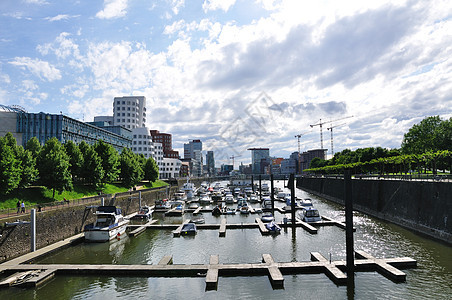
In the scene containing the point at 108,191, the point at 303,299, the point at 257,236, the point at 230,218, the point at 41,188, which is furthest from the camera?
the point at 108,191

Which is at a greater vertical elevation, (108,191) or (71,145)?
(71,145)

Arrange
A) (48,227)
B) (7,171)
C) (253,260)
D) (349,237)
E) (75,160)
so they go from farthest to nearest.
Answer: (75,160), (7,171), (48,227), (253,260), (349,237)

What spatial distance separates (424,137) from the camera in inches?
3691

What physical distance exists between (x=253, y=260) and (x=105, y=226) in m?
22.5

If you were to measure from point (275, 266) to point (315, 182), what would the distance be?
333 ft

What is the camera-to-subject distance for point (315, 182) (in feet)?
397

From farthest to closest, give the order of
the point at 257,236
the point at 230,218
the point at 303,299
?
the point at 230,218, the point at 257,236, the point at 303,299

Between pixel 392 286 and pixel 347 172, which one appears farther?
pixel 347 172

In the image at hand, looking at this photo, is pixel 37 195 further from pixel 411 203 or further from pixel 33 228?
pixel 411 203

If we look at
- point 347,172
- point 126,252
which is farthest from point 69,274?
point 347,172

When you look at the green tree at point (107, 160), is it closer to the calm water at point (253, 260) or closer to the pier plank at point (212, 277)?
the calm water at point (253, 260)

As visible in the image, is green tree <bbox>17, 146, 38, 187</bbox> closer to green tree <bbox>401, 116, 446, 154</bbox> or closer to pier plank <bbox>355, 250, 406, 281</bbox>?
pier plank <bbox>355, 250, 406, 281</bbox>

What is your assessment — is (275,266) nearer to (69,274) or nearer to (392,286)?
(392,286)

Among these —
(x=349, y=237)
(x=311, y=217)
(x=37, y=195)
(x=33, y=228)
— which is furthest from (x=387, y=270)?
(x=37, y=195)
